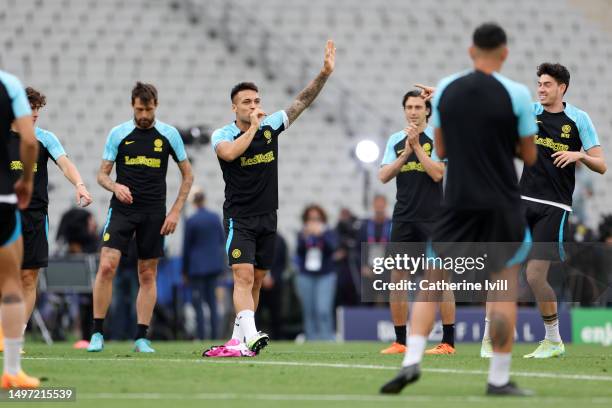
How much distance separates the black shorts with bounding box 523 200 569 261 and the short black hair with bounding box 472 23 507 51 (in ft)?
12.5

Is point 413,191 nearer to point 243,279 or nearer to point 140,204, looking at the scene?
point 243,279

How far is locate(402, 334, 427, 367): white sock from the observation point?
7648 mm

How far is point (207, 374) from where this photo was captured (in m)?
9.08

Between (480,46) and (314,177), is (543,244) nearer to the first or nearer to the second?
(480,46)

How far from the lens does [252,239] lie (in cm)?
1112

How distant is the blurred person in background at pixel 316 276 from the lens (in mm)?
19953

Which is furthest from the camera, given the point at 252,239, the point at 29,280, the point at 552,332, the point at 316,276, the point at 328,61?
the point at 316,276

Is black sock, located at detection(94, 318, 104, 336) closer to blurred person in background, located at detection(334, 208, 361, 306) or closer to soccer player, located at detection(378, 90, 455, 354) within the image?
soccer player, located at detection(378, 90, 455, 354)

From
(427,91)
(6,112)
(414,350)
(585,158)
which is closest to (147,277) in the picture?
(427,91)

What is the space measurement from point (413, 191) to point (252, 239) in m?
2.09

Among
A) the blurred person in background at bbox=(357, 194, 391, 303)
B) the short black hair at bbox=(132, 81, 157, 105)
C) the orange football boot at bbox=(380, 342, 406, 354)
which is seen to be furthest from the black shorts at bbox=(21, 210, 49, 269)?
the blurred person in background at bbox=(357, 194, 391, 303)

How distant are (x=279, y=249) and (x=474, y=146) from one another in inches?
501

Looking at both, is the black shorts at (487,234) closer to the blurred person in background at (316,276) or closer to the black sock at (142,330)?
the black sock at (142,330)

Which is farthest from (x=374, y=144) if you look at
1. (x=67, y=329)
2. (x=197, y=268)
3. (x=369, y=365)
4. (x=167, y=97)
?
(x=369, y=365)
